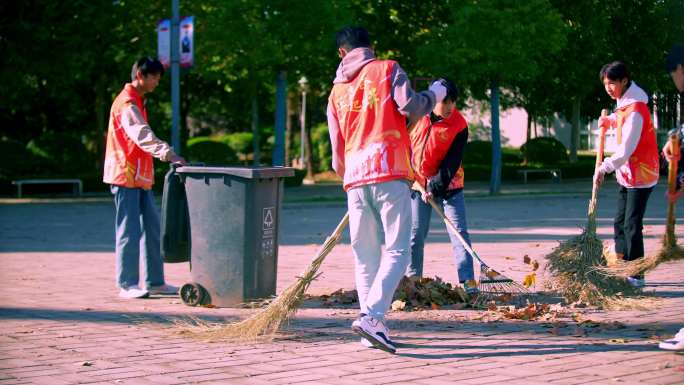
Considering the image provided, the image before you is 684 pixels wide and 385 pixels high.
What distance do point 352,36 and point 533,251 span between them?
20.9ft

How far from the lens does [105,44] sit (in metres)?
25.8

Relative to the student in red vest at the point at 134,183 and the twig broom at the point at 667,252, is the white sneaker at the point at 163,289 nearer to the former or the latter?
the student in red vest at the point at 134,183

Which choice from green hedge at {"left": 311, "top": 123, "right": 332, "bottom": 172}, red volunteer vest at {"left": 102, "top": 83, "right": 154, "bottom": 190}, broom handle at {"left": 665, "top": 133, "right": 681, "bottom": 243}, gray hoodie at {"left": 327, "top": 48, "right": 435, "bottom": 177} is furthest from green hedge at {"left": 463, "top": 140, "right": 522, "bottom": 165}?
gray hoodie at {"left": 327, "top": 48, "right": 435, "bottom": 177}

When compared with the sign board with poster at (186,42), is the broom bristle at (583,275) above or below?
below

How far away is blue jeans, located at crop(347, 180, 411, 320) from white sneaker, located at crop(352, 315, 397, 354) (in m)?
0.05

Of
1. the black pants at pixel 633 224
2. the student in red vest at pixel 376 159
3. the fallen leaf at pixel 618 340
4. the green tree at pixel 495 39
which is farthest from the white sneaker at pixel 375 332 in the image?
the green tree at pixel 495 39

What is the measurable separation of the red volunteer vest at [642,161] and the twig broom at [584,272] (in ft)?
1.00

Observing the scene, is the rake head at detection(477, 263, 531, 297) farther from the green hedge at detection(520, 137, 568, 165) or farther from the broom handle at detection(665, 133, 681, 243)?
the green hedge at detection(520, 137, 568, 165)

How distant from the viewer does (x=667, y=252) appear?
297 inches

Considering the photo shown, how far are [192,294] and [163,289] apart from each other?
0.73 metres

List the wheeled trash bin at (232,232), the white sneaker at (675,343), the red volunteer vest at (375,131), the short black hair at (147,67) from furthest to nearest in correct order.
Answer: the short black hair at (147,67) → the wheeled trash bin at (232,232) → the red volunteer vest at (375,131) → the white sneaker at (675,343)

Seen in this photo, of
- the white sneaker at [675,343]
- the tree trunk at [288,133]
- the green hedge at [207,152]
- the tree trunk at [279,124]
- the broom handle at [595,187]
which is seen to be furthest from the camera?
the tree trunk at [288,133]

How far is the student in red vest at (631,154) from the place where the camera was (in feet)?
27.6

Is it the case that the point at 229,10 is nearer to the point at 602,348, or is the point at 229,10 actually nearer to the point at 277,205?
the point at 277,205
